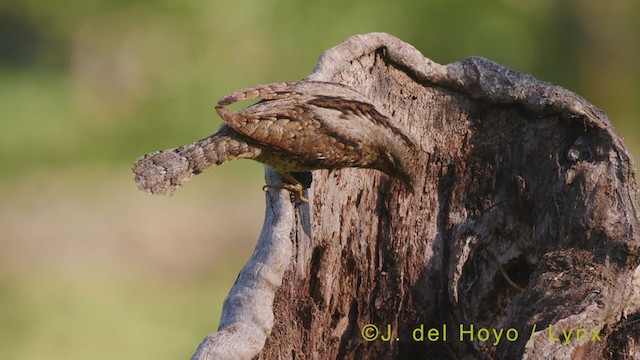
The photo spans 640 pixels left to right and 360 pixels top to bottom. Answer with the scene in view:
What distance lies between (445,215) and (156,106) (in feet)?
13.0

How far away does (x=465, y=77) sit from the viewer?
10.3 ft

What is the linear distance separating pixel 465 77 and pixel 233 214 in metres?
3.90

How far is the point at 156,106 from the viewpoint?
22.3ft

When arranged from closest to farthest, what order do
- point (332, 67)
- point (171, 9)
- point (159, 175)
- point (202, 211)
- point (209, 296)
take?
1. point (159, 175)
2. point (332, 67)
3. point (209, 296)
4. point (202, 211)
5. point (171, 9)

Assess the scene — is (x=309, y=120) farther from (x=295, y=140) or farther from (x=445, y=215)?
(x=445, y=215)

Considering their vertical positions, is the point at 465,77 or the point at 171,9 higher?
the point at 171,9

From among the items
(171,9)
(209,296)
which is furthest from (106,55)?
(209,296)

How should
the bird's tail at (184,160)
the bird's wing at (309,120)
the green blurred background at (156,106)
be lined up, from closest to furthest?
the bird's tail at (184,160) < the bird's wing at (309,120) < the green blurred background at (156,106)

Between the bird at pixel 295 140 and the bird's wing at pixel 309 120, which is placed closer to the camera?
the bird at pixel 295 140

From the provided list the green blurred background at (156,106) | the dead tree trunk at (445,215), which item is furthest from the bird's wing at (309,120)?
the green blurred background at (156,106)

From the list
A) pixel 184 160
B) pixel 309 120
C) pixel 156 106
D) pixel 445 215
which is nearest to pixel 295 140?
pixel 309 120

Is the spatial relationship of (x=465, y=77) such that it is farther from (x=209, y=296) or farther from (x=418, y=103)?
(x=209, y=296)

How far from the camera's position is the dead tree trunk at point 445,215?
110 inches

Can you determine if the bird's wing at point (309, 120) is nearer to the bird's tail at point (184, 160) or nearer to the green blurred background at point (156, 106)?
the bird's tail at point (184, 160)
